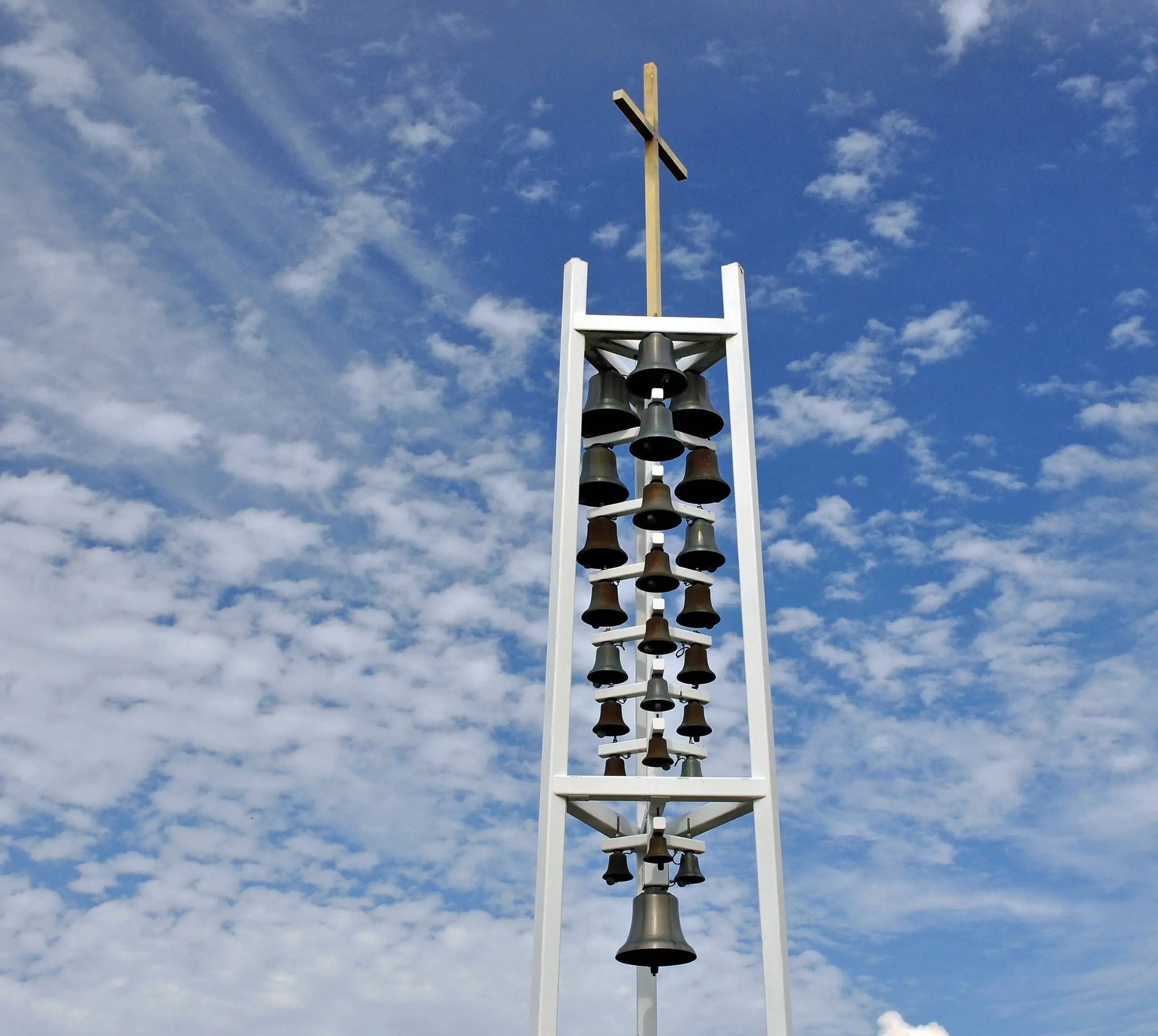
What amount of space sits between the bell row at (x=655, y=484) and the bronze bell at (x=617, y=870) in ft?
12.4

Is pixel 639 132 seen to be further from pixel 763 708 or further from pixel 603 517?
pixel 763 708

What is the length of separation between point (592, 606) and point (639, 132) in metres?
5.55

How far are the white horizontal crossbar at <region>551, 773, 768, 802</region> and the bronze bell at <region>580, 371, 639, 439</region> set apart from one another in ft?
13.4

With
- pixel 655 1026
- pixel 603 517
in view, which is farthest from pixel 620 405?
pixel 655 1026

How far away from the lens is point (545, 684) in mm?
13422

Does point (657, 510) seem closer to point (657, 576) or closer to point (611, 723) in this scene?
point (657, 576)

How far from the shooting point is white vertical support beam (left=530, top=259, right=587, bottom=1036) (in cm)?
1227

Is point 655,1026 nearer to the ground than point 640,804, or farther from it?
nearer to the ground

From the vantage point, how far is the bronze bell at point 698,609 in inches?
605

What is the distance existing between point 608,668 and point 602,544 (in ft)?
4.94

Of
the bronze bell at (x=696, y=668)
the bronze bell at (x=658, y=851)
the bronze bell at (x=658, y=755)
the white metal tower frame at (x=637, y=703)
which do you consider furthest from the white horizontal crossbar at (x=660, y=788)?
the bronze bell at (x=696, y=668)

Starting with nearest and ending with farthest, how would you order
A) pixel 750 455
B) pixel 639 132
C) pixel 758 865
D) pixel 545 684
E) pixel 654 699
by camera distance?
pixel 758 865 < pixel 545 684 < pixel 750 455 < pixel 654 699 < pixel 639 132

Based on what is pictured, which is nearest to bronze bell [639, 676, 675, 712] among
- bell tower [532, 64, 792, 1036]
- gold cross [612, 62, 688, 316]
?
bell tower [532, 64, 792, 1036]

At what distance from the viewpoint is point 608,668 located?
15984 millimetres
